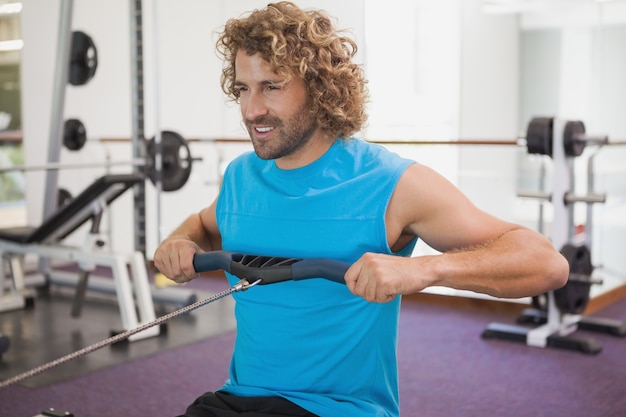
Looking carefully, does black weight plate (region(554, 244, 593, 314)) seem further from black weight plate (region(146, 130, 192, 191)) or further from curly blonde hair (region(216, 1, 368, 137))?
curly blonde hair (region(216, 1, 368, 137))

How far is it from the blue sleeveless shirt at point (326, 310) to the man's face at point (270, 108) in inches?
2.4

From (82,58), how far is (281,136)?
3478 mm

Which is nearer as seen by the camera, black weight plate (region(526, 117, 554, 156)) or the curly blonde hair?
the curly blonde hair

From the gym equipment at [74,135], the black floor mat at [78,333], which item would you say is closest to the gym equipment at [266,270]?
the black floor mat at [78,333]

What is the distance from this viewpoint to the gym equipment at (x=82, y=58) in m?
4.50

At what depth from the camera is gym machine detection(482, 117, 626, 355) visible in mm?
3379

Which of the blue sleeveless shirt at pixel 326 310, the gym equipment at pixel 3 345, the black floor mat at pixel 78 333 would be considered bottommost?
the black floor mat at pixel 78 333

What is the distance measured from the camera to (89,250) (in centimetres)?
384

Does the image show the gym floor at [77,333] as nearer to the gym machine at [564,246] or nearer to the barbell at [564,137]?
the gym machine at [564,246]

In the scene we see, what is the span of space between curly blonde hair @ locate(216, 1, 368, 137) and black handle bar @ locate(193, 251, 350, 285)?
0.93 feet

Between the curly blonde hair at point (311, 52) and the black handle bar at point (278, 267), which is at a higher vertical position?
the curly blonde hair at point (311, 52)

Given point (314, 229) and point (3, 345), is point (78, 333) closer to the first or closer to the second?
point (3, 345)

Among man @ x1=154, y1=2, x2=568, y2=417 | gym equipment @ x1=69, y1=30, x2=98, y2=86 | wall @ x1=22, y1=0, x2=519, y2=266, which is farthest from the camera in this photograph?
gym equipment @ x1=69, y1=30, x2=98, y2=86

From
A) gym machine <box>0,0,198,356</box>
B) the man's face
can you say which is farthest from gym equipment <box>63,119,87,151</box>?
the man's face
